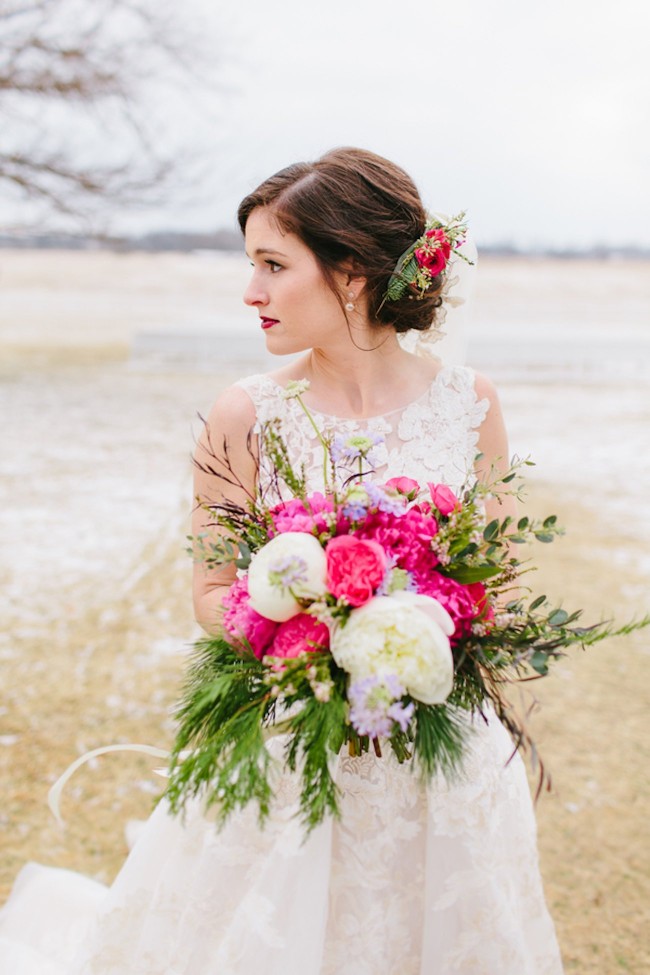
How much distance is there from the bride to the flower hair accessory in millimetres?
13

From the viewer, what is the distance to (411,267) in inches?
80.2

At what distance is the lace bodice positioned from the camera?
6.64 ft

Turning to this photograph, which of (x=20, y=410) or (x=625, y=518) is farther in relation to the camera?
(x=20, y=410)

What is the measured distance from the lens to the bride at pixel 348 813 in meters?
1.64

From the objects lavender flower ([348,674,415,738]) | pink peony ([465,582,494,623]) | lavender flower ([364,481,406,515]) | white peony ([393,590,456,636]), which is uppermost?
lavender flower ([364,481,406,515])

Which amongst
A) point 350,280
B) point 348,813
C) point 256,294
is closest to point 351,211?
point 350,280

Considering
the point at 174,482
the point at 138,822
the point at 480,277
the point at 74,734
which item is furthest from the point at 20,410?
the point at 480,277

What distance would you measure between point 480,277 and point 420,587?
31945mm

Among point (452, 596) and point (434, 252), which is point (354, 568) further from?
point (434, 252)

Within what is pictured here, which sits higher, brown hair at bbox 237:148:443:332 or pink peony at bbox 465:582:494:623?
brown hair at bbox 237:148:443:332

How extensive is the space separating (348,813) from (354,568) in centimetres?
68

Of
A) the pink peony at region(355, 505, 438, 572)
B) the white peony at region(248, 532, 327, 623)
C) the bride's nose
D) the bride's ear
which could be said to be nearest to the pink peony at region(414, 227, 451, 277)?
the bride's ear

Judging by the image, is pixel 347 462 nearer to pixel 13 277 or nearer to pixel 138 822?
pixel 138 822

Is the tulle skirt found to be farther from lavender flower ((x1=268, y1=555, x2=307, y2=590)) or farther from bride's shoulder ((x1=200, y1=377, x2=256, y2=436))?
bride's shoulder ((x1=200, y1=377, x2=256, y2=436))
